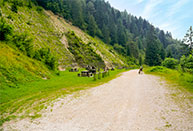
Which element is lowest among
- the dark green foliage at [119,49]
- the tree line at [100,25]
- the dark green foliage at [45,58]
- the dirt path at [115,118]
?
the dirt path at [115,118]

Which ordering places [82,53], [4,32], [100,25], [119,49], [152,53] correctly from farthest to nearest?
[100,25]
[119,49]
[152,53]
[82,53]
[4,32]

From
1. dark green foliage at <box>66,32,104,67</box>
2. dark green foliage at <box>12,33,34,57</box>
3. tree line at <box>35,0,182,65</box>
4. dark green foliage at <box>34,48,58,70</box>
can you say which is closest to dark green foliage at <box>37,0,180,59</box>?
tree line at <box>35,0,182,65</box>

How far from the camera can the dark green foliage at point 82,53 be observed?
35.9 m

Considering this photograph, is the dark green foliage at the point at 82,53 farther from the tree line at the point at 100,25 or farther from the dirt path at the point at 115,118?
the dirt path at the point at 115,118

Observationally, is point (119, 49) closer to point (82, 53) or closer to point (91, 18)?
point (91, 18)

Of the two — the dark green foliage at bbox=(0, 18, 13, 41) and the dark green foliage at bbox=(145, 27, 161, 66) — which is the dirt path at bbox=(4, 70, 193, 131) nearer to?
the dark green foliage at bbox=(0, 18, 13, 41)

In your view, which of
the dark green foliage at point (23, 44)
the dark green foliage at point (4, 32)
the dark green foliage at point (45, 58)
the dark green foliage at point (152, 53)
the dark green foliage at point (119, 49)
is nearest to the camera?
the dark green foliage at point (4, 32)

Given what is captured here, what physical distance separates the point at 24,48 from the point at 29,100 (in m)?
12.6

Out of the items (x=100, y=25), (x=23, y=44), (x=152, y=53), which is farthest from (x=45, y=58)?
(x=100, y=25)

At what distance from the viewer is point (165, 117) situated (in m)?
5.00

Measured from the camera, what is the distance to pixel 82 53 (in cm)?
3853

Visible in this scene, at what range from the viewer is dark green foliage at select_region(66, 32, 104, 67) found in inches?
1412

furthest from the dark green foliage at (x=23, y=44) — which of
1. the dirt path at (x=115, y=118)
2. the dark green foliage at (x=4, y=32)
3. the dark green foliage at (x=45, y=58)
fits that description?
the dirt path at (x=115, y=118)

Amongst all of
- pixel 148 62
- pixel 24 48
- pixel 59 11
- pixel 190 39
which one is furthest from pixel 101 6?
pixel 24 48
